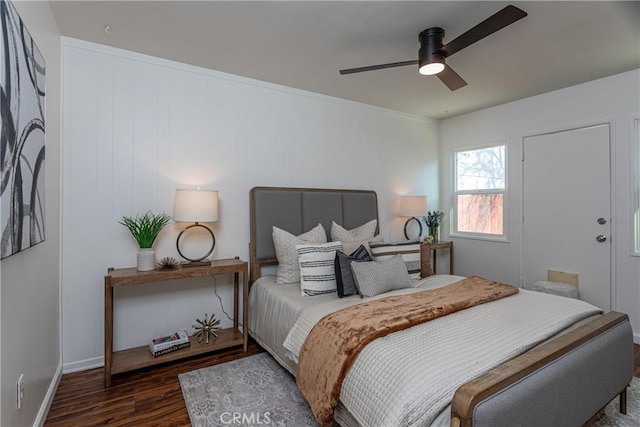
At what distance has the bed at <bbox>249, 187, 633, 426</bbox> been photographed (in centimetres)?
121

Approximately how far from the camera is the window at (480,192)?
4.09 m

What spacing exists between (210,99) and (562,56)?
3090 mm

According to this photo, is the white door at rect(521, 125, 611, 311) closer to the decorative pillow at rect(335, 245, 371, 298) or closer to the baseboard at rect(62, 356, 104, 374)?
the decorative pillow at rect(335, 245, 371, 298)

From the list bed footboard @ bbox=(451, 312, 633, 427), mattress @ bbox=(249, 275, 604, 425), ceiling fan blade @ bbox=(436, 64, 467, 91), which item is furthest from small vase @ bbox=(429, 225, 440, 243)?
bed footboard @ bbox=(451, 312, 633, 427)

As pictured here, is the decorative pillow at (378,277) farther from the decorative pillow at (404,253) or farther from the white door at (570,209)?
the white door at (570,209)

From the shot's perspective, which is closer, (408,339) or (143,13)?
(408,339)

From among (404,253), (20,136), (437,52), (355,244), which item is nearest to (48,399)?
(20,136)

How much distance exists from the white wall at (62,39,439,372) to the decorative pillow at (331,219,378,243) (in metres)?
0.59

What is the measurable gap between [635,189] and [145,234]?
14.4 ft

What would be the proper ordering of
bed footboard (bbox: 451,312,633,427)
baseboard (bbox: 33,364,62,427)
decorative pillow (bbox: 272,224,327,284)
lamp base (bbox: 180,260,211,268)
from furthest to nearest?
decorative pillow (bbox: 272,224,327,284), lamp base (bbox: 180,260,211,268), baseboard (bbox: 33,364,62,427), bed footboard (bbox: 451,312,633,427)

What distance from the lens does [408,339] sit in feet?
5.19

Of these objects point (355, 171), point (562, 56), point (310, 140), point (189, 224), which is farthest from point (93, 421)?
point (562, 56)

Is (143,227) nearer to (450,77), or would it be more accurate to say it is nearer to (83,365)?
(83,365)

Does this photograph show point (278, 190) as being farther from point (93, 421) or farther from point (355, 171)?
point (93, 421)
